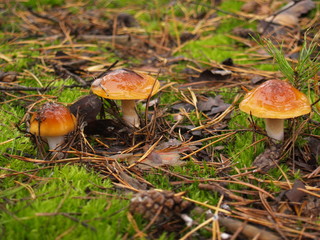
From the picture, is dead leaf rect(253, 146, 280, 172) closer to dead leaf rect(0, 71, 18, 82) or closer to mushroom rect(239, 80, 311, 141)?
mushroom rect(239, 80, 311, 141)

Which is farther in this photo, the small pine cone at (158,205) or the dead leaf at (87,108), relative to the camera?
the dead leaf at (87,108)

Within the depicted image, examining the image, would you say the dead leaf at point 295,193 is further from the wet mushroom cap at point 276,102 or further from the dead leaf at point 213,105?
the dead leaf at point 213,105

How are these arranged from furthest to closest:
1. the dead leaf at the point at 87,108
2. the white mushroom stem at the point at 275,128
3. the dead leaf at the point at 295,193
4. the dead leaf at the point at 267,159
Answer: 1. the dead leaf at the point at 87,108
2. the white mushroom stem at the point at 275,128
3. the dead leaf at the point at 267,159
4. the dead leaf at the point at 295,193

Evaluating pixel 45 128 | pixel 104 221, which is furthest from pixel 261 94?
pixel 45 128

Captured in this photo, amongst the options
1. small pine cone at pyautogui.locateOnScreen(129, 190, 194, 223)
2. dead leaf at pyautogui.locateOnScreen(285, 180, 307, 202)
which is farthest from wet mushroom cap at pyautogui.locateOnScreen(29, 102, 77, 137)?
dead leaf at pyautogui.locateOnScreen(285, 180, 307, 202)

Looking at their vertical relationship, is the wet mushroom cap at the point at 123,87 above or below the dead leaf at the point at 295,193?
above

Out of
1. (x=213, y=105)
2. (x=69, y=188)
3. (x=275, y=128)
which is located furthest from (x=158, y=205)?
(x=213, y=105)

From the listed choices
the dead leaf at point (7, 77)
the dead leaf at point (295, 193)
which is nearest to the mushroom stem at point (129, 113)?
the dead leaf at point (295, 193)
